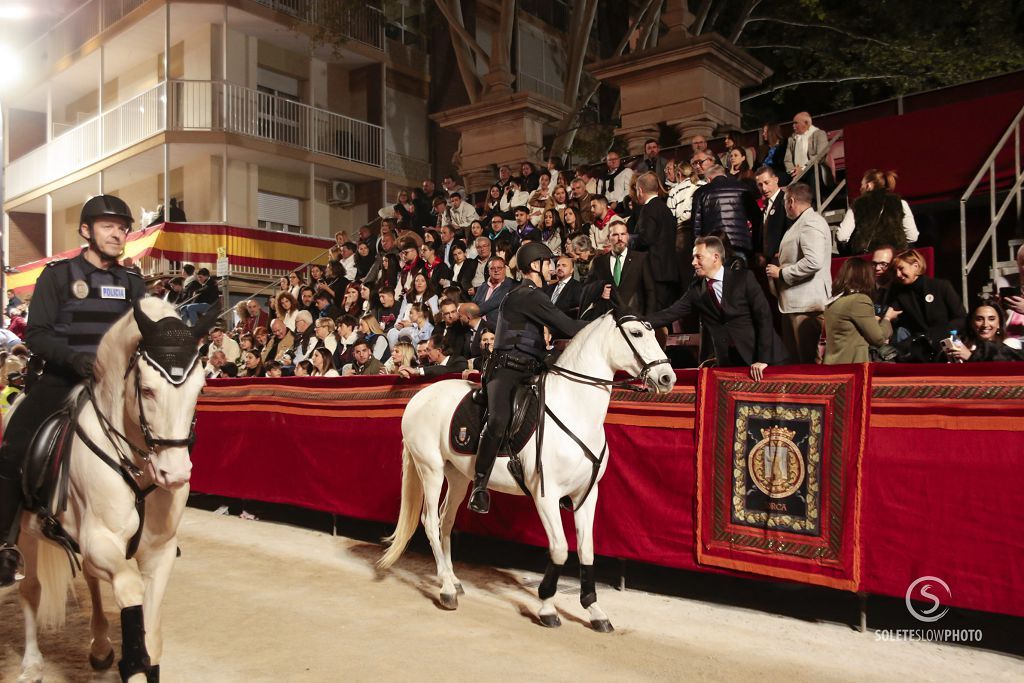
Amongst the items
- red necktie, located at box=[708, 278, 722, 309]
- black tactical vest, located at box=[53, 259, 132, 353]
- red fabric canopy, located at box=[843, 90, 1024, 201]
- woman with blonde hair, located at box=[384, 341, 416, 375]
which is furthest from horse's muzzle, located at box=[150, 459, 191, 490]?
red fabric canopy, located at box=[843, 90, 1024, 201]

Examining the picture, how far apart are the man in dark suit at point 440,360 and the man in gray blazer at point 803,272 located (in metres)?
3.67

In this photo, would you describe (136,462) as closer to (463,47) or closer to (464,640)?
(464,640)

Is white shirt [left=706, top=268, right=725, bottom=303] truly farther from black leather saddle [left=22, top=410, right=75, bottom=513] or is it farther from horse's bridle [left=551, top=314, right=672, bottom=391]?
black leather saddle [left=22, top=410, right=75, bottom=513]

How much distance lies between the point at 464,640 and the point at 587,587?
3.10 feet

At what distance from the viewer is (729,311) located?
6629 mm

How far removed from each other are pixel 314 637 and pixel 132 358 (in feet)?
8.69

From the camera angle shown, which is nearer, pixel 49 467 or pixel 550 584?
pixel 49 467

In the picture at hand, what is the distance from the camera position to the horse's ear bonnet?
12.7ft

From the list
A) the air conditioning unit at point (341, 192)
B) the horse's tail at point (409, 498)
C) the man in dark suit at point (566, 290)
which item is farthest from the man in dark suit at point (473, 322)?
the air conditioning unit at point (341, 192)

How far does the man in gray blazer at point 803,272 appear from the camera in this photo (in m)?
7.21

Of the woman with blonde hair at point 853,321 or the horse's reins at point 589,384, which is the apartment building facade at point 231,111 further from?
the woman with blonde hair at point 853,321

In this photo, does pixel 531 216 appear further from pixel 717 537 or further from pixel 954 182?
pixel 717 537

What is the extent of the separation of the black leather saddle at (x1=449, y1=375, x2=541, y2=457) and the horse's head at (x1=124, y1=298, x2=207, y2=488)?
9.39 ft

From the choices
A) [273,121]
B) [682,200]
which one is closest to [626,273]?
[682,200]
